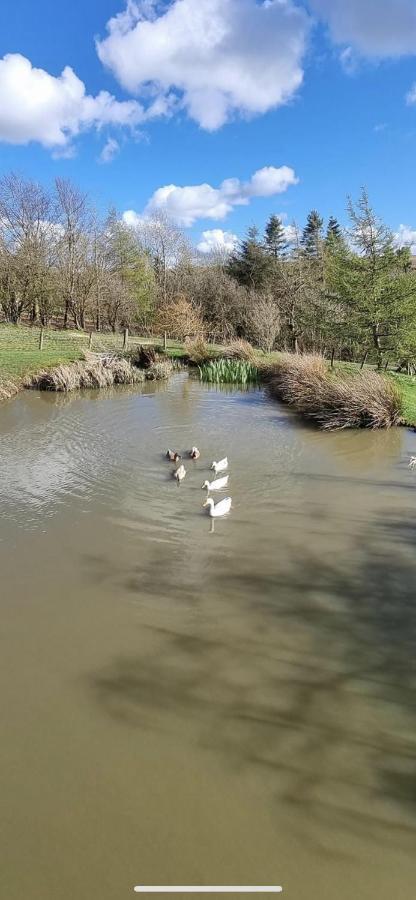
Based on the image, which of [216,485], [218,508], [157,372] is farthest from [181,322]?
[218,508]

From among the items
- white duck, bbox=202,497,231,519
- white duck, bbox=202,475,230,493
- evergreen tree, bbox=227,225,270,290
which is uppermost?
evergreen tree, bbox=227,225,270,290

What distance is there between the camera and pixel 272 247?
39.9 m

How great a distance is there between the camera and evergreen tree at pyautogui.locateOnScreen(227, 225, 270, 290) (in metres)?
38.3

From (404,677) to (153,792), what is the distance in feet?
6.20

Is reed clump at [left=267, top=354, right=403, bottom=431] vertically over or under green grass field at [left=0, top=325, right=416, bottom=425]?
under

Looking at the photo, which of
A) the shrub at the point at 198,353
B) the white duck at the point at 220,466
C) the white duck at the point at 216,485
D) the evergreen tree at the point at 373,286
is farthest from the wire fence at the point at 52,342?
the white duck at the point at 216,485

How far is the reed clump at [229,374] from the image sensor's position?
64.6 ft

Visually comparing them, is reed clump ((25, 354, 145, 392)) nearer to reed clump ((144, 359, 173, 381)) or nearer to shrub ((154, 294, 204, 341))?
reed clump ((144, 359, 173, 381))

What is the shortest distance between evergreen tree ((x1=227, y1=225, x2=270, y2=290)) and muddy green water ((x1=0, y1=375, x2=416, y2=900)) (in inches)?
1344

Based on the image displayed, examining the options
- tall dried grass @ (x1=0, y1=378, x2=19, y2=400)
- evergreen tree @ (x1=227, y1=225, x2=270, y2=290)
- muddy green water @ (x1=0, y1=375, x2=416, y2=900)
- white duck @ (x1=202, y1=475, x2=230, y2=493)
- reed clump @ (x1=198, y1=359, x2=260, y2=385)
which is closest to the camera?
muddy green water @ (x1=0, y1=375, x2=416, y2=900)

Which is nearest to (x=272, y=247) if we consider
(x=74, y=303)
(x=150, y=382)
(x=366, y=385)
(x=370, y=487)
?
(x=74, y=303)

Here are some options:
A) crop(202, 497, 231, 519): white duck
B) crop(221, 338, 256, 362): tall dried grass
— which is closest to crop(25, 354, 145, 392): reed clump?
crop(221, 338, 256, 362): tall dried grass

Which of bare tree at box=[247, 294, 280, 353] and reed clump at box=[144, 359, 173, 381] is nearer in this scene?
reed clump at box=[144, 359, 173, 381]

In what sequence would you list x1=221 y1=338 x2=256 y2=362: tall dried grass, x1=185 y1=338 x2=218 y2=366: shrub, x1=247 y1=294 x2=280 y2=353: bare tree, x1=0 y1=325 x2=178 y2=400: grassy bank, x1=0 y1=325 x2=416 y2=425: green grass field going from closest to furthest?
x1=0 y1=325 x2=416 y2=425: green grass field < x1=0 y1=325 x2=178 y2=400: grassy bank < x1=221 y1=338 x2=256 y2=362: tall dried grass < x1=185 y1=338 x2=218 y2=366: shrub < x1=247 y1=294 x2=280 y2=353: bare tree
